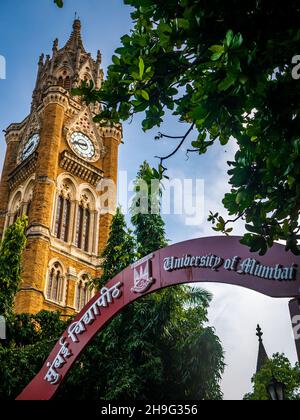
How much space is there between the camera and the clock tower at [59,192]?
28766 millimetres

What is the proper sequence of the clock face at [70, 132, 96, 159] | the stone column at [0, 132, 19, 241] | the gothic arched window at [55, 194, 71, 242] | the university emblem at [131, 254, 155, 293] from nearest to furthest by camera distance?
the university emblem at [131, 254, 155, 293], the gothic arched window at [55, 194, 71, 242], the stone column at [0, 132, 19, 241], the clock face at [70, 132, 96, 159]

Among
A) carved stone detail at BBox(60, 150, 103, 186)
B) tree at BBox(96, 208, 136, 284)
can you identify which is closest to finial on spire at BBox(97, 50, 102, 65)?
carved stone detail at BBox(60, 150, 103, 186)

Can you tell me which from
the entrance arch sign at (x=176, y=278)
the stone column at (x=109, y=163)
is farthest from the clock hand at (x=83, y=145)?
the entrance arch sign at (x=176, y=278)

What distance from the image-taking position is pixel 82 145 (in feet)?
118

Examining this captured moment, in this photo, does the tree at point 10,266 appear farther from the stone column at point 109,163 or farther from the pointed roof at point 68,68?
the pointed roof at point 68,68

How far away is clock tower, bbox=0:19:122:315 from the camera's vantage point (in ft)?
94.4

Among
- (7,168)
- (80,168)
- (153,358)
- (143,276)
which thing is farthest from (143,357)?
(7,168)

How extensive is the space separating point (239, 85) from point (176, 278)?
13.7ft

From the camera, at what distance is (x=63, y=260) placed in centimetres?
3056

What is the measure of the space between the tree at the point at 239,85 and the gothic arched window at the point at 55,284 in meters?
24.9

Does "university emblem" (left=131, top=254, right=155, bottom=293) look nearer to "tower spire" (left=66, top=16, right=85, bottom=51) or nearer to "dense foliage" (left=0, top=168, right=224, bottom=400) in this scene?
"dense foliage" (left=0, top=168, right=224, bottom=400)
